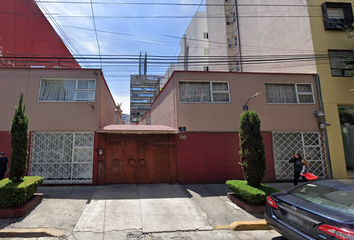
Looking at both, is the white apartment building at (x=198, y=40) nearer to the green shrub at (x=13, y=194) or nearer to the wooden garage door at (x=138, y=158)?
the wooden garage door at (x=138, y=158)

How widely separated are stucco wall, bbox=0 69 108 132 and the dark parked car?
23.4 feet

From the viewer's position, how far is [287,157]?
9.11 meters

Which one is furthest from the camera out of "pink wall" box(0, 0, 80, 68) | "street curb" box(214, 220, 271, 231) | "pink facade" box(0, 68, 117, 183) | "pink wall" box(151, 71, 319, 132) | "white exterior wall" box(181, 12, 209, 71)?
"white exterior wall" box(181, 12, 209, 71)

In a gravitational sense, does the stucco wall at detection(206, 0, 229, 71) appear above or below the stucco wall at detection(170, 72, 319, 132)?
above

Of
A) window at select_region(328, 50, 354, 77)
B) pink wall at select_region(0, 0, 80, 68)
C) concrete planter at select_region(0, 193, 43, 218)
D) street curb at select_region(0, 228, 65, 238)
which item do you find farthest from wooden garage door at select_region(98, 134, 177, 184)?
window at select_region(328, 50, 354, 77)

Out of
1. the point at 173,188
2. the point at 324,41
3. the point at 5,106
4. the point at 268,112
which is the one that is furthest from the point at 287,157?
the point at 5,106

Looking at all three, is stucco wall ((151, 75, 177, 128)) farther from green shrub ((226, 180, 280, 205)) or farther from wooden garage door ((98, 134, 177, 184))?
green shrub ((226, 180, 280, 205))

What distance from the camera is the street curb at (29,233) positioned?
4.08 m

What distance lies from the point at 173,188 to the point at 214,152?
7.75ft

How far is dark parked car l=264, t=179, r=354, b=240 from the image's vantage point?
288cm

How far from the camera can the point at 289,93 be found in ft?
31.9

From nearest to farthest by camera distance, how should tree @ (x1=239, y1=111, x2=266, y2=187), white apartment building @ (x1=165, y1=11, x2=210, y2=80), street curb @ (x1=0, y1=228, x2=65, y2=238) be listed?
street curb @ (x1=0, y1=228, x2=65, y2=238) → tree @ (x1=239, y1=111, x2=266, y2=187) → white apartment building @ (x1=165, y1=11, x2=210, y2=80)

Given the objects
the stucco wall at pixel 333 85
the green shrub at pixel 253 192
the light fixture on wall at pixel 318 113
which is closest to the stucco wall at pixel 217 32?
the stucco wall at pixel 333 85

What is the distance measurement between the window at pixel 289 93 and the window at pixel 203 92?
227 centimetres
